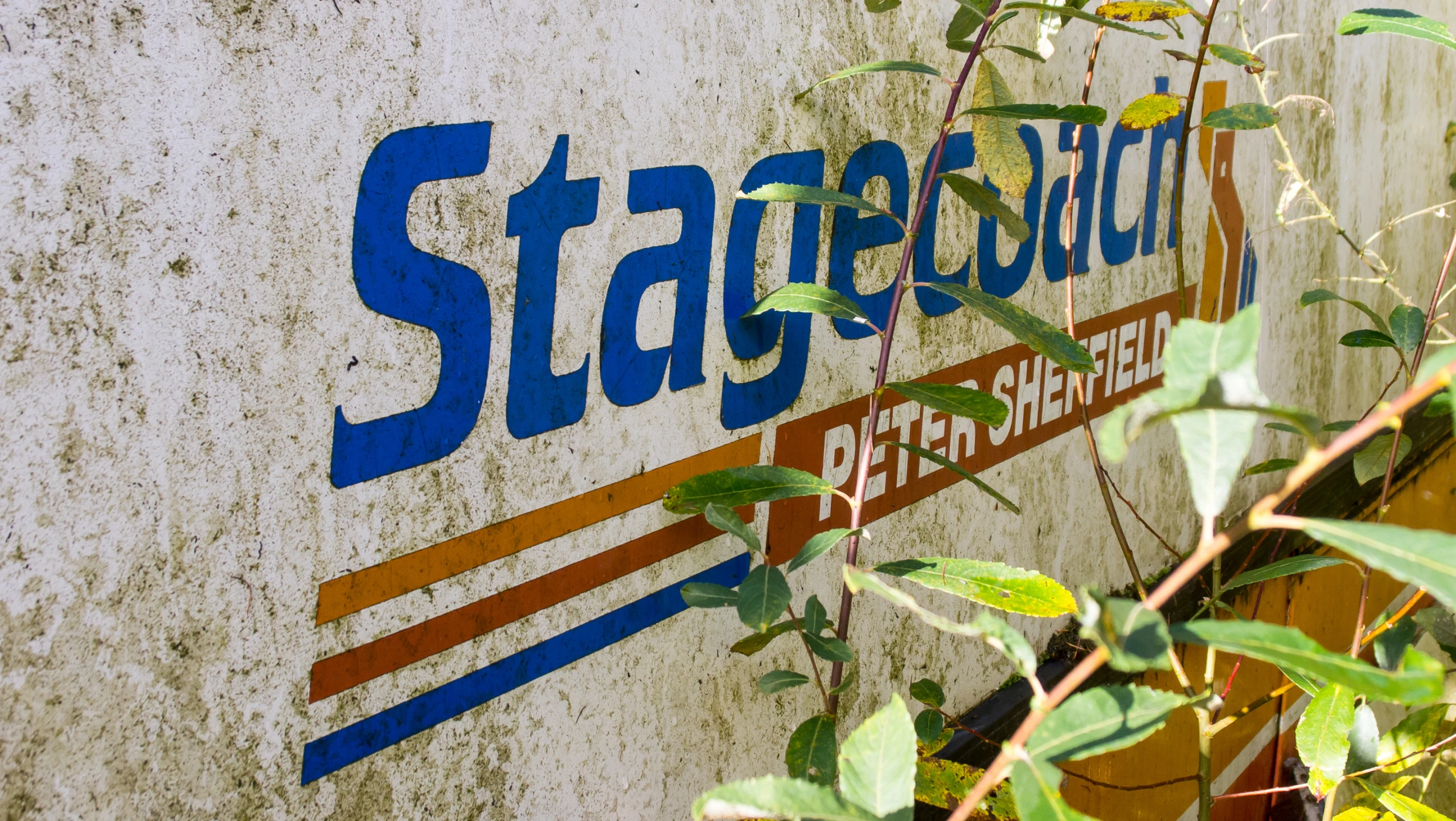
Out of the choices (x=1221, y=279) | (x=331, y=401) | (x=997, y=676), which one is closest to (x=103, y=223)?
(x=331, y=401)

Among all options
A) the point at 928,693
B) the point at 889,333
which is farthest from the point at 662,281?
the point at 928,693

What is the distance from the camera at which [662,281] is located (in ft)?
3.99

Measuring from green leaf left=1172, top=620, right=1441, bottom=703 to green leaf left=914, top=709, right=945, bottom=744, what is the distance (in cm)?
95

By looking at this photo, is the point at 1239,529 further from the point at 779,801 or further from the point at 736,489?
the point at 736,489

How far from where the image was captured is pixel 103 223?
76 cm

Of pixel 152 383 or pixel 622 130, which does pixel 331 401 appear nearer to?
pixel 152 383

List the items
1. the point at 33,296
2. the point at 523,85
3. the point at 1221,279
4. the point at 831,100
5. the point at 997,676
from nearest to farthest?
the point at 33,296 → the point at 523,85 → the point at 831,100 → the point at 997,676 → the point at 1221,279

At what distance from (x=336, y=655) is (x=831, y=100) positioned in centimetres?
100

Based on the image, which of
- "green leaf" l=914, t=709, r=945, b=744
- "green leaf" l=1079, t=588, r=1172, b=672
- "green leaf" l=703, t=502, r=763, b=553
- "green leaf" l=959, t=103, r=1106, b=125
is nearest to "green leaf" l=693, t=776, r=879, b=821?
"green leaf" l=1079, t=588, r=1172, b=672

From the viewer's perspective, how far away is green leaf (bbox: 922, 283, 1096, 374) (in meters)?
1.07

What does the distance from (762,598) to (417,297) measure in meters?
0.46

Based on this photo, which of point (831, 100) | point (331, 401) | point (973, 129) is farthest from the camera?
point (831, 100)

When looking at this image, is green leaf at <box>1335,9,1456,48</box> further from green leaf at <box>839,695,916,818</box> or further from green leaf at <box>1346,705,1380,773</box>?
green leaf at <box>839,695,916,818</box>

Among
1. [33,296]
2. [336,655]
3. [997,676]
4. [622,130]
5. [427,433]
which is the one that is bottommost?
[997,676]
